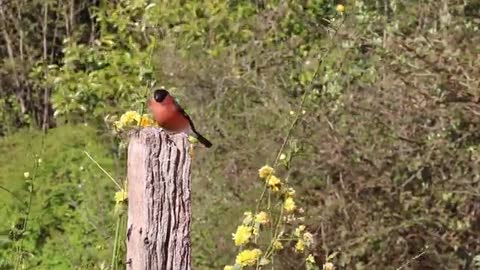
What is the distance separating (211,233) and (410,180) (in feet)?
3.42

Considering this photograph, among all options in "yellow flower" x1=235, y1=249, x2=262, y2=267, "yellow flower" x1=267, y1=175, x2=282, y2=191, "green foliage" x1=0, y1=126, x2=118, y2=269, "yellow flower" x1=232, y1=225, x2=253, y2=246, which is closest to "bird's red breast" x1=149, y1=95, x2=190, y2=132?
"yellow flower" x1=267, y1=175, x2=282, y2=191

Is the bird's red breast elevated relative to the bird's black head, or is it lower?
lower

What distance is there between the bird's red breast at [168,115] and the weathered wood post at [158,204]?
1242mm

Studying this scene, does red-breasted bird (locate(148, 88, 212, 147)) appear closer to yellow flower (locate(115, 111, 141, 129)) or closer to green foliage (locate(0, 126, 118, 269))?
yellow flower (locate(115, 111, 141, 129))

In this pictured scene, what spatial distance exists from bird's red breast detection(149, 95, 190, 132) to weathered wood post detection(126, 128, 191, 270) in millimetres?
1242

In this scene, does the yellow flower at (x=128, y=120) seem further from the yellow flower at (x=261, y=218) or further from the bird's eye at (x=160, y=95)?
the bird's eye at (x=160, y=95)

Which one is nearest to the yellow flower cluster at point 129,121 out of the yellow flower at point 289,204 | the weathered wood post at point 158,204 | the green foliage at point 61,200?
the weathered wood post at point 158,204

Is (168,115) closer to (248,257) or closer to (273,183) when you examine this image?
(273,183)

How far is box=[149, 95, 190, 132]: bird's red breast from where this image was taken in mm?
3881

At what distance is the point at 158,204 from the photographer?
2.57 meters

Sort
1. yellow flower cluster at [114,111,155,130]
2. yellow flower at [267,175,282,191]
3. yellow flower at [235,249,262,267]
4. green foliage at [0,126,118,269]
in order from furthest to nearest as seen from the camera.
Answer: green foliage at [0,126,118,269], yellow flower at [267,175,282,191], yellow flower at [235,249,262,267], yellow flower cluster at [114,111,155,130]

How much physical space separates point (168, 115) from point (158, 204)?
4.50 ft

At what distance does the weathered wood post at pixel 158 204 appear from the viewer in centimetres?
256

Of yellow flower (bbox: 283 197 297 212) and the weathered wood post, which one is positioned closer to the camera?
the weathered wood post
